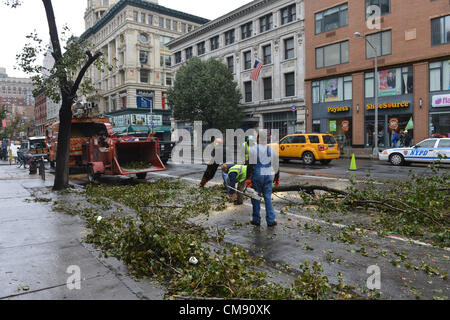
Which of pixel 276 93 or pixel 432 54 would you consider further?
pixel 276 93

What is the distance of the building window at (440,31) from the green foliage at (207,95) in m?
19.3

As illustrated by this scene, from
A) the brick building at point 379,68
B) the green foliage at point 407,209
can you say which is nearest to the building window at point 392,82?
the brick building at point 379,68

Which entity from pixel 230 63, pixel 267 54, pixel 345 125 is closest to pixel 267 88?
pixel 267 54

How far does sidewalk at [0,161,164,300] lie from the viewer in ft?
12.2

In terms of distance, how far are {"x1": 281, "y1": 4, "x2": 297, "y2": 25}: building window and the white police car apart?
20987mm

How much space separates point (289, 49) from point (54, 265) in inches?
1358

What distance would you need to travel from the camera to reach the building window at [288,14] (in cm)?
3438

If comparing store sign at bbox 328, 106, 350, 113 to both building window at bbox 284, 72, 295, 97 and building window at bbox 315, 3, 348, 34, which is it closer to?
building window at bbox 284, 72, 295, 97

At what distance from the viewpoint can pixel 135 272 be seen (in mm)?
4246
